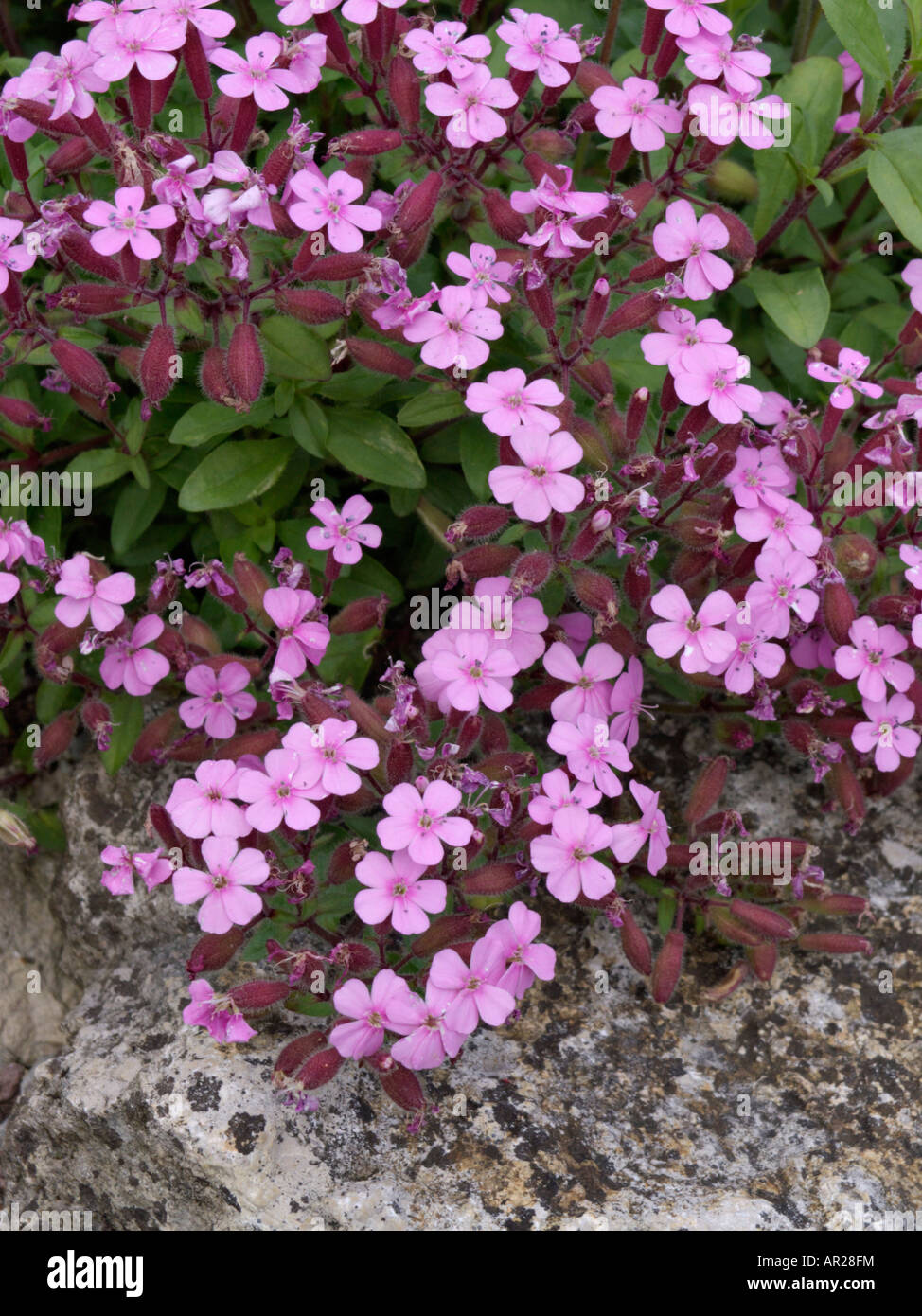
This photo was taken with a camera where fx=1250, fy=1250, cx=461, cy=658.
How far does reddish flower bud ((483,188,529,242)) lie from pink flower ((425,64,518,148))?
0.12 m

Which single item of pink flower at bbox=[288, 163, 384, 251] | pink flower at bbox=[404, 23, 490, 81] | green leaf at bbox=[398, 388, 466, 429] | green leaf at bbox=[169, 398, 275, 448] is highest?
pink flower at bbox=[404, 23, 490, 81]

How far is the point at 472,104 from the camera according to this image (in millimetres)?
2592

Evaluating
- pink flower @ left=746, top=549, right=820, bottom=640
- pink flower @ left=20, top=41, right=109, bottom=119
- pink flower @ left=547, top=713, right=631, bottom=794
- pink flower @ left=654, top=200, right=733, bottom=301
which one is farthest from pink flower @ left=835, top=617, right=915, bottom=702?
pink flower @ left=20, top=41, right=109, bottom=119

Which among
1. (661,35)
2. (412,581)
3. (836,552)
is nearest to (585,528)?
(836,552)

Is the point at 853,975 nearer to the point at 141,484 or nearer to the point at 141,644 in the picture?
the point at 141,644

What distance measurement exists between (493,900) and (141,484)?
133cm

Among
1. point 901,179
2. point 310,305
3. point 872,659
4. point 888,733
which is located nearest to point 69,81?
point 310,305

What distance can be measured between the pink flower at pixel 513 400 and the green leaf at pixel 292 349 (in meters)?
0.41

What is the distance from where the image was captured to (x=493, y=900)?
2477 millimetres

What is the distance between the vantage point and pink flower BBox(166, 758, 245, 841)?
2.33 m

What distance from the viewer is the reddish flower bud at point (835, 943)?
2646 millimetres

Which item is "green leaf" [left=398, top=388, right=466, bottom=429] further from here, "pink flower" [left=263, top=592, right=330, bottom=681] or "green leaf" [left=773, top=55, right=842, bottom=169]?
"green leaf" [left=773, top=55, right=842, bottom=169]

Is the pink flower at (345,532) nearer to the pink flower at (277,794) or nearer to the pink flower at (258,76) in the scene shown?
the pink flower at (277,794)
